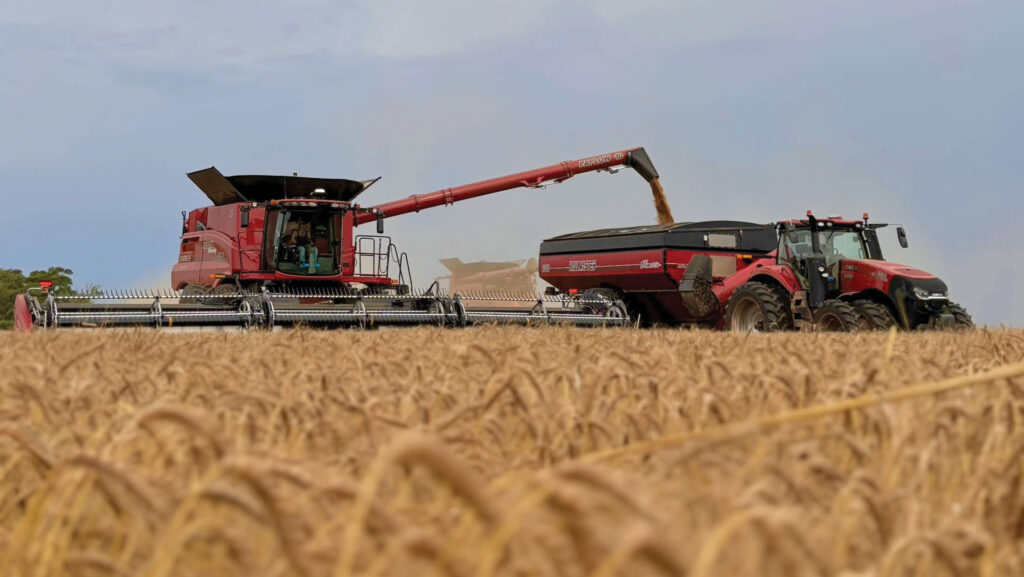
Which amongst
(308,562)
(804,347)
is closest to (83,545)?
(308,562)

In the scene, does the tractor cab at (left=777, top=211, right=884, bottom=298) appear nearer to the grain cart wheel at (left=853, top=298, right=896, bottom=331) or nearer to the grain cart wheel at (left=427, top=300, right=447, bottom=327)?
the grain cart wheel at (left=853, top=298, right=896, bottom=331)

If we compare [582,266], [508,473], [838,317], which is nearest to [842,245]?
[838,317]

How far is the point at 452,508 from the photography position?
1.90 metres

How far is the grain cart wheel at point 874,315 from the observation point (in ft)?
48.8

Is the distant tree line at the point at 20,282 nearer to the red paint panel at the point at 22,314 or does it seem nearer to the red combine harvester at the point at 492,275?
the red combine harvester at the point at 492,275

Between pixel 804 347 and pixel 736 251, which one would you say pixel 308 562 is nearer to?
pixel 804 347

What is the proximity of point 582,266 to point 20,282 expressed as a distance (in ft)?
92.2

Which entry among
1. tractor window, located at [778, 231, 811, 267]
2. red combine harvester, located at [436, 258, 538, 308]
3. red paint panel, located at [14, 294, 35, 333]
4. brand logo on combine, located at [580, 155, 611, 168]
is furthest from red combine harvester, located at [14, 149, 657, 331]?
red combine harvester, located at [436, 258, 538, 308]

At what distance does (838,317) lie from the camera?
15.1 m

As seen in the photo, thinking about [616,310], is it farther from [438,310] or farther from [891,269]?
[891,269]

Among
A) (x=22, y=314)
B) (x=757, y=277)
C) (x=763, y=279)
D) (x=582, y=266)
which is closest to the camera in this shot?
(x=22, y=314)

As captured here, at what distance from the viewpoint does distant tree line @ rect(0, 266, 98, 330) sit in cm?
4088

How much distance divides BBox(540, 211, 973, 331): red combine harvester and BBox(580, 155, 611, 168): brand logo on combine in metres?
1.55

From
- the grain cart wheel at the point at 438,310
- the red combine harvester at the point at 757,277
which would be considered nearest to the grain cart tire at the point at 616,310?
the red combine harvester at the point at 757,277
